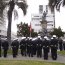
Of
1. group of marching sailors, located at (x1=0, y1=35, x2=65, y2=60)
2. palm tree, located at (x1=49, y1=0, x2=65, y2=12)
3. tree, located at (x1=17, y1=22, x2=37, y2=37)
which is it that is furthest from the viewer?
tree, located at (x1=17, y1=22, x2=37, y2=37)

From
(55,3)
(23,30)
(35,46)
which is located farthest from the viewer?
(23,30)

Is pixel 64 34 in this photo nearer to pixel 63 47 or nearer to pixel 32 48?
pixel 63 47

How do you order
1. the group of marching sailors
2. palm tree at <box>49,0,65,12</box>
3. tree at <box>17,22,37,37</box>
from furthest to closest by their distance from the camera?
tree at <box>17,22,37,37</box>
palm tree at <box>49,0,65,12</box>
the group of marching sailors

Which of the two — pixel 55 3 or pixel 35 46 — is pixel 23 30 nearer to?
pixel 55 3

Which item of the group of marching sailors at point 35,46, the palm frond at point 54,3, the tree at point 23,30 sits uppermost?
the palm frond at point 54,3

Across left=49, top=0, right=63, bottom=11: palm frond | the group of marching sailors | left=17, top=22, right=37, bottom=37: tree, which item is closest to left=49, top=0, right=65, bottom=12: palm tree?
left=49, top=0, right=63, bottom=11: palm frond

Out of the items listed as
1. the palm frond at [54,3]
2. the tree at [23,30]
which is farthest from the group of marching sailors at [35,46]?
the tree at [23,30]

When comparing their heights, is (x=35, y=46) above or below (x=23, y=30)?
below

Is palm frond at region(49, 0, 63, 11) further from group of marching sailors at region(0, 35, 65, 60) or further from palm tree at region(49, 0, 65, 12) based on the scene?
group of marching sailors at region(0, 35, 65, 60)

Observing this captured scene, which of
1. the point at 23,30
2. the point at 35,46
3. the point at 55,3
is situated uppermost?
the point at 55,3

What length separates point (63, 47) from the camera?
38.6 metres

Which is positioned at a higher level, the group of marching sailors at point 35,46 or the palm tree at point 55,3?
the palm tree at point 55,3

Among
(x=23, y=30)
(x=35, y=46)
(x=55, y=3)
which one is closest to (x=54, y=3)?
(x=55, y=3)

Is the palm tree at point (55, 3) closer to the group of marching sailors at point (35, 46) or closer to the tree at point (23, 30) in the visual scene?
the group of marching sailors at point (35, 46)
